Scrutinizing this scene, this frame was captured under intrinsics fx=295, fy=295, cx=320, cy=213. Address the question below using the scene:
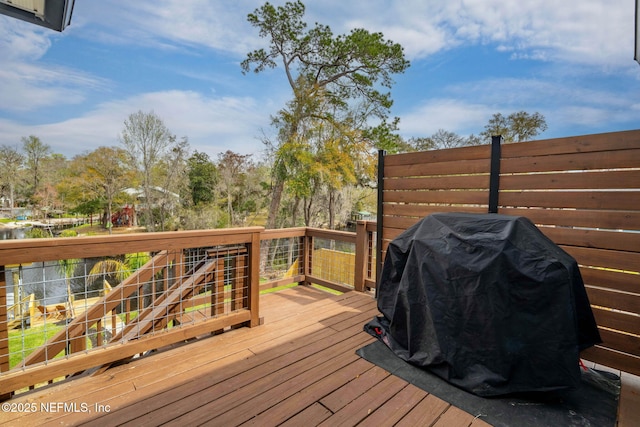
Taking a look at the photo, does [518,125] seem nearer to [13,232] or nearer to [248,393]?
[248,393]

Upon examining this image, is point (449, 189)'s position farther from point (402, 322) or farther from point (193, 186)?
point (193, 186)

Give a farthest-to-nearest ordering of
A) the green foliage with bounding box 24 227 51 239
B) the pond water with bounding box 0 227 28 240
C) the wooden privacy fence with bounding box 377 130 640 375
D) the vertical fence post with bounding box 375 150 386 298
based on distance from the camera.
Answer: the pond water with bounding box 0 227 28 240, the green foliage with bounding box 24 227 51 239, the vertical fence post with bounding box 375 150 386 298, the wooden privacy fence with bounding box 377 130 640 375

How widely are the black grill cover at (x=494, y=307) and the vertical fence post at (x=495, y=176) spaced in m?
0.62

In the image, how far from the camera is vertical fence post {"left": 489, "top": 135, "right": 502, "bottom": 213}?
2.53 m

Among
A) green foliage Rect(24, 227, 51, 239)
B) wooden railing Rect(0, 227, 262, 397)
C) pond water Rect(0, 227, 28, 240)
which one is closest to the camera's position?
wooden railing Rect(0, 227, 262, 397)

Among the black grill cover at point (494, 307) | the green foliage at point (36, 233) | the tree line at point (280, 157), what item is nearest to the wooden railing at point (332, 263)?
the black grill cover at point (494, 307)

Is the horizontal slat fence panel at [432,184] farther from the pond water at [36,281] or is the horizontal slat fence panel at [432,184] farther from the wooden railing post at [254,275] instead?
the pond water at [36,281]

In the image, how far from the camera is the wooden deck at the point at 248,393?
1492 mm

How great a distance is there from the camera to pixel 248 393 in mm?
1695

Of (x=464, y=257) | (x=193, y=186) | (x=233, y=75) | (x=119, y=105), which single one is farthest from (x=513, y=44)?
(x=119, y=105)

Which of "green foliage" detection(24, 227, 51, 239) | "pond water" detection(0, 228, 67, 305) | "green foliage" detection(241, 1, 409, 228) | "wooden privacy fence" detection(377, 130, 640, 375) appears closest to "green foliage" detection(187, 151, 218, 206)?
"green foliage" detection(241, 1, 409, 228)

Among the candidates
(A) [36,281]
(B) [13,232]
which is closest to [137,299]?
(A) [36,281]

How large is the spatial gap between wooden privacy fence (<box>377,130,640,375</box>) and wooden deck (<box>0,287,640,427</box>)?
1.26ft

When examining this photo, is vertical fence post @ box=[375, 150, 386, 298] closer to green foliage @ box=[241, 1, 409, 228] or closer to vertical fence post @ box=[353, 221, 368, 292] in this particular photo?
vertical fence post @ box=[353, 221, 368, 292]
